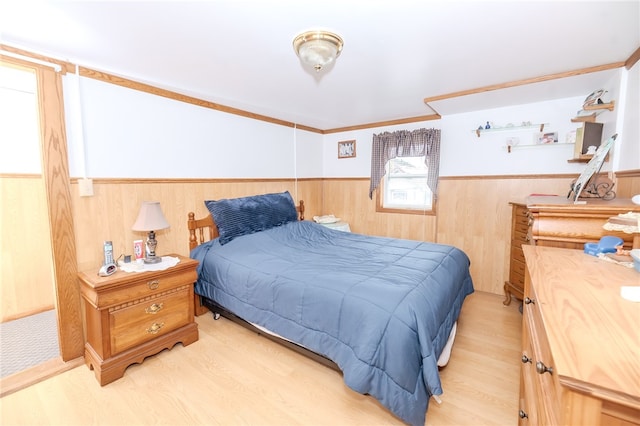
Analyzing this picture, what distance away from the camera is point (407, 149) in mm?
3789

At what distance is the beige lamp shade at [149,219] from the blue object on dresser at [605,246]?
266 cm

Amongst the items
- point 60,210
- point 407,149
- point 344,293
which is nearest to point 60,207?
point 60,210

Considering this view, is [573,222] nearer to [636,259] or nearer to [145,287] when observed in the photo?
[636,259]

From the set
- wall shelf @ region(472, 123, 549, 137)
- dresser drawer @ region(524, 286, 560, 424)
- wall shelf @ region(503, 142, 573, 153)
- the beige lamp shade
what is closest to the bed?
the beige lamp shade

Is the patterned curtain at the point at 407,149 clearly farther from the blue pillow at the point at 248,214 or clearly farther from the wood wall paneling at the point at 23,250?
the wood wall paneling at the point at 23,250

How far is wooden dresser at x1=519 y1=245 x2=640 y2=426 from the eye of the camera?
50cm

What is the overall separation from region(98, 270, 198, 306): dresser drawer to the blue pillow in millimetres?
563

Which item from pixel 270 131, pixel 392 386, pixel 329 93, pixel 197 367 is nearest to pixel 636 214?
pixel 392 386

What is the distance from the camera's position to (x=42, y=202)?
286cm

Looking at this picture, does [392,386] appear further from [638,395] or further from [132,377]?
[132,377]

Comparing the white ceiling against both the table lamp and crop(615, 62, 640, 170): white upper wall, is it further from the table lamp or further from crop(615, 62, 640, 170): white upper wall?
the table lamp

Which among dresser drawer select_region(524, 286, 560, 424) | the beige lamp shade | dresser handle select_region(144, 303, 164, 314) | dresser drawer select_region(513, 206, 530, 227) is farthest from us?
dresser drawer select_region(513, 206, 530, 227)

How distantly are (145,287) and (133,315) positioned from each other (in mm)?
206

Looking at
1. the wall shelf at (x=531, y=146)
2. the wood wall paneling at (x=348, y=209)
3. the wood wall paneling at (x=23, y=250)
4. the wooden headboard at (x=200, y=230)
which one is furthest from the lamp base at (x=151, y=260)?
the wall shelf at (x=531, y=146)
